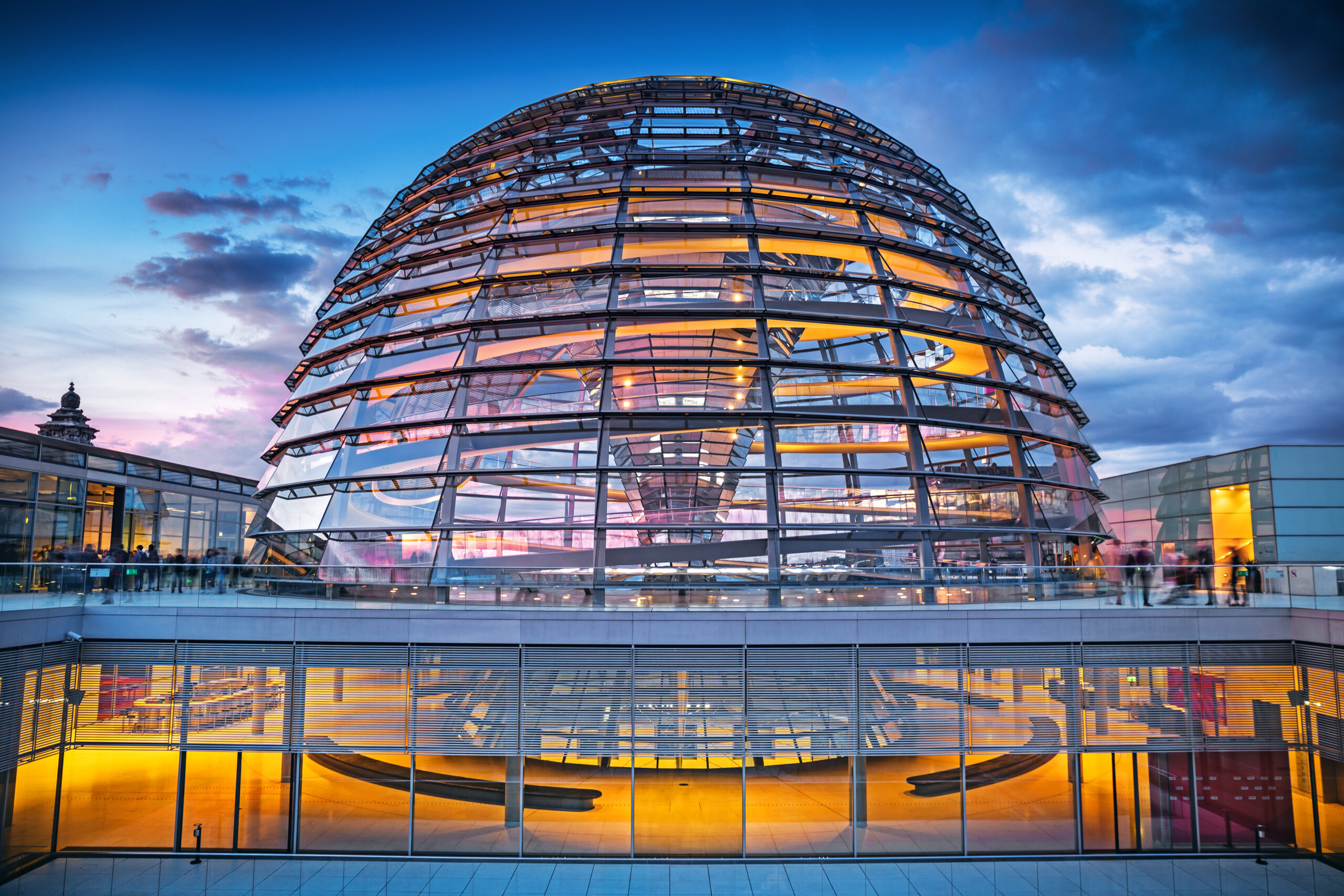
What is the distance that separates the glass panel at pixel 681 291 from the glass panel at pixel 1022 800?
11.9 m

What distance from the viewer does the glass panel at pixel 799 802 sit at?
49.1ft

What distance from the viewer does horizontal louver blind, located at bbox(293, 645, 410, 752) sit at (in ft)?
49.0

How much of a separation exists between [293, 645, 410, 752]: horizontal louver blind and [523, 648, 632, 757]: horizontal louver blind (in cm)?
257

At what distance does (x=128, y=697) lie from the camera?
598 inches

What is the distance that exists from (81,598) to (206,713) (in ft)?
11.9

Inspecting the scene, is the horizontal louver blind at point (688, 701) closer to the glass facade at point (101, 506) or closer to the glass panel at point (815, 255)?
the glass panel at point (815, 255)

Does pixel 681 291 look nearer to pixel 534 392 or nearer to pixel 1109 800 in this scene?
pixel 534 392

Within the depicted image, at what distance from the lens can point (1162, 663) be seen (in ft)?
50.8

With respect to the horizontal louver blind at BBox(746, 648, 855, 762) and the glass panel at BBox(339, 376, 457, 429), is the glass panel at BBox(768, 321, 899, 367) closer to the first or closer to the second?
the horizontal louver blind at BBox(746, 648, 855, 762)

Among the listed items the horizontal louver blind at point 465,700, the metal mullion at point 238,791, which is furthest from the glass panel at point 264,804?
the horizontal louver blind at point 465,700

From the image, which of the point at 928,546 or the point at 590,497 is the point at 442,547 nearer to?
the point at 590,497

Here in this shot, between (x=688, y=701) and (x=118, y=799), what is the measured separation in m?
12.3

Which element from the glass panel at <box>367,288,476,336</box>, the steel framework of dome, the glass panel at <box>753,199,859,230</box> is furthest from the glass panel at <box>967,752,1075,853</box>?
the glass panel at <box>367,288,476,336</box>

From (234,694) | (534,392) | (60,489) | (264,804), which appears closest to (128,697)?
(234,694)
